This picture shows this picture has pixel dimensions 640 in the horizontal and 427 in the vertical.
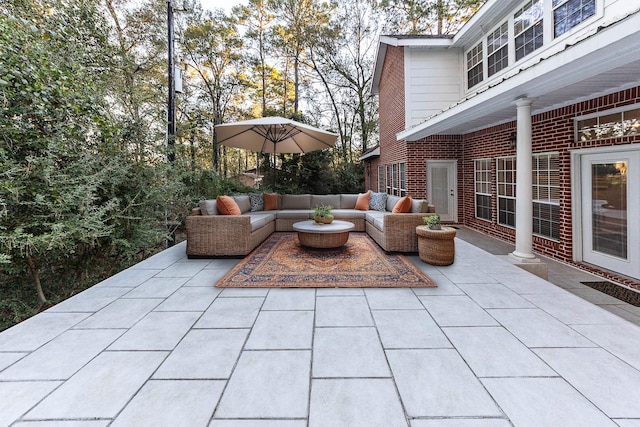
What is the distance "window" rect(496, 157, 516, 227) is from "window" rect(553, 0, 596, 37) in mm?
2345

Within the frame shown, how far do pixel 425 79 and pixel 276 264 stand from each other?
668 centimetres

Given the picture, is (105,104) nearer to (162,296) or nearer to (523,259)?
(162,296)

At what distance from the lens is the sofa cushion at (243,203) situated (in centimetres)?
637

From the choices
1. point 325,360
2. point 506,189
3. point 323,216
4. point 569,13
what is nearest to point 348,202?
point 323,216

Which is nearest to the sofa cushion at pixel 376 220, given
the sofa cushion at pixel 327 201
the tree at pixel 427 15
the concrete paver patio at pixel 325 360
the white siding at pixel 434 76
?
the sofa cushion at pixel 327 201

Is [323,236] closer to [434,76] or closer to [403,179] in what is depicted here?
[403,179]

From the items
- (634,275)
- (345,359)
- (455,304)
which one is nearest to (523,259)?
(634,275)

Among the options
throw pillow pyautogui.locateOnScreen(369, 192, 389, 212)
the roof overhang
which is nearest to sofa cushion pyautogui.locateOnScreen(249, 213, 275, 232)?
throw pillow pyautogui.locateOnScreen(369, 192, 389, 212)

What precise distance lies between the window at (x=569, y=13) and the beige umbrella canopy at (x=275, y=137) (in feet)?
13.8

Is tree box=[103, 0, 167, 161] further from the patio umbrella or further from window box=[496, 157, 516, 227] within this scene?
window box=[496, 157, 516, 227]

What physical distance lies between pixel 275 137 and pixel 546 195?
18.2 ft

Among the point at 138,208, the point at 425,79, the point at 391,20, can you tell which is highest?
the point at 391,20

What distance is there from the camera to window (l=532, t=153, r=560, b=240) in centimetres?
507

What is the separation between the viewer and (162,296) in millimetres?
3254
